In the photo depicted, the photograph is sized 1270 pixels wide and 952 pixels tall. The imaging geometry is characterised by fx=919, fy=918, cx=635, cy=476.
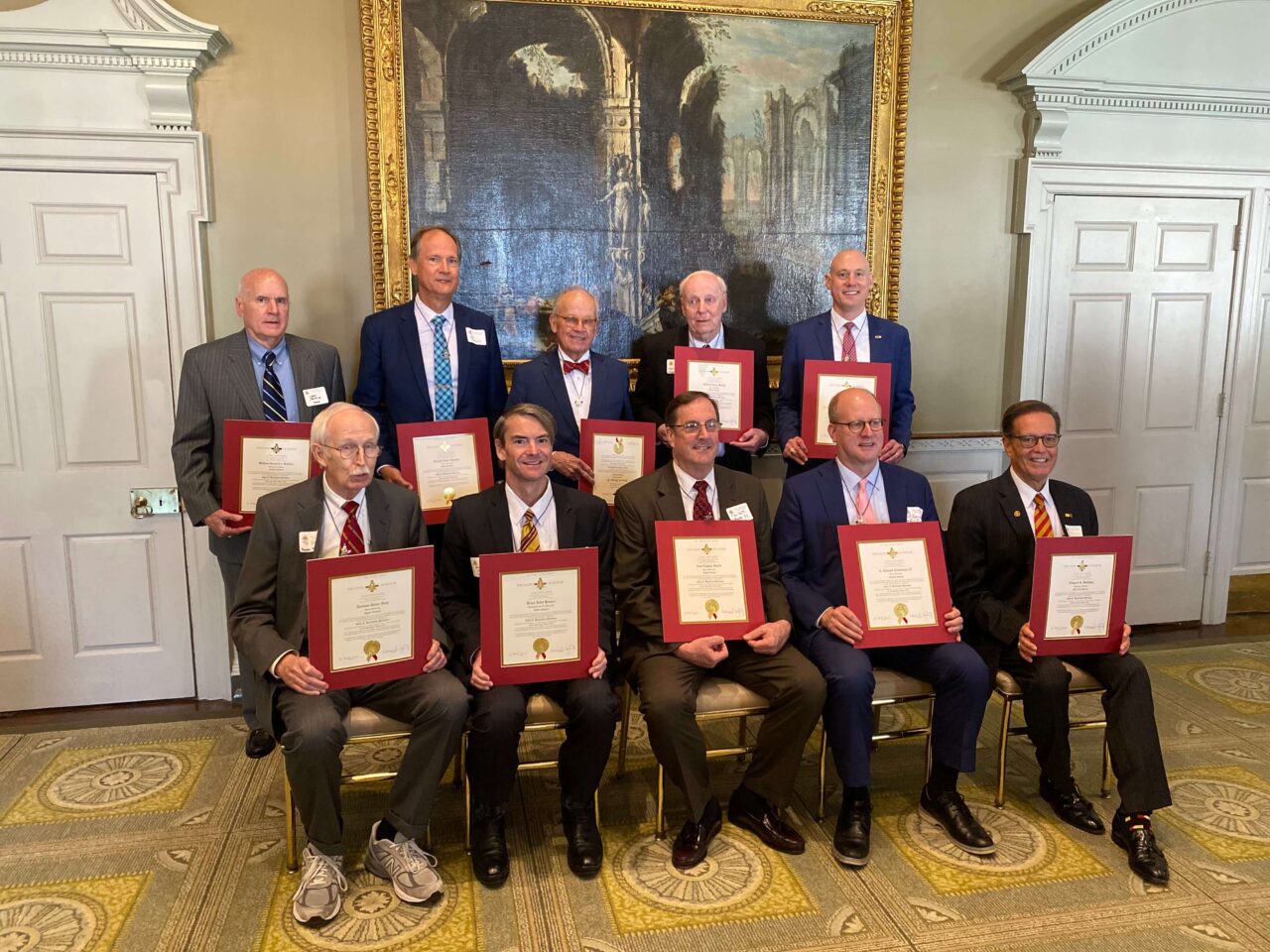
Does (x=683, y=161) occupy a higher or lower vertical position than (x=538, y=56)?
lower

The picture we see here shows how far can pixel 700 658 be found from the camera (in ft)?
9.45

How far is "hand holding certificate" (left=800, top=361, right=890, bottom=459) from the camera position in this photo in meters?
3.60

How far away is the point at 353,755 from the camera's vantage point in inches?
140

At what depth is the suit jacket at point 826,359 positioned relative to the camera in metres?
3.80

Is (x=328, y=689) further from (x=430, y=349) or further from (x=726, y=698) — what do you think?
(x=430, y=349)

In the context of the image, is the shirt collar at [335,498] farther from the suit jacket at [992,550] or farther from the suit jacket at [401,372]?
the suit jacket at [992,550]

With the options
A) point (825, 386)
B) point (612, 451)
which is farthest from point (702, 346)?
point (612, 451)

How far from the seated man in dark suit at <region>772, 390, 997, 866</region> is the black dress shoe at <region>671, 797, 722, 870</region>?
393 mm

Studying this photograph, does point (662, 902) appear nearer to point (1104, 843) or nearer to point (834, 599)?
point (834, 599)

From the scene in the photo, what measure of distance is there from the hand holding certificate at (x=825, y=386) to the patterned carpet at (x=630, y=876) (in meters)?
1.24

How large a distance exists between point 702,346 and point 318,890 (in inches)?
91.3

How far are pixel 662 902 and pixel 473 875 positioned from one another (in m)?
0.58

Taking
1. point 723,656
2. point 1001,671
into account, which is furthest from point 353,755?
point 1001,671

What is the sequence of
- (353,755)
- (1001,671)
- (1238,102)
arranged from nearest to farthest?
(1001,671), (353,755), (1238,102)
